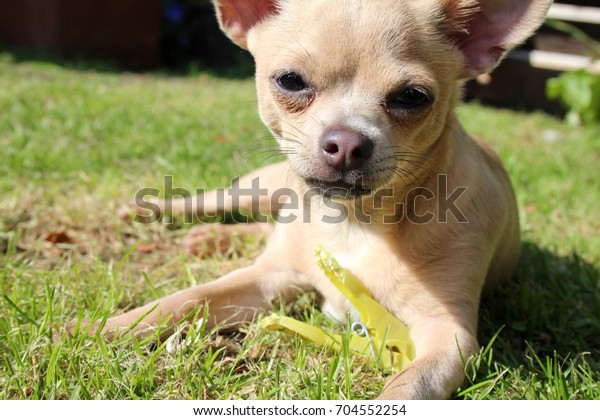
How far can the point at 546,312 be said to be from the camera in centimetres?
277

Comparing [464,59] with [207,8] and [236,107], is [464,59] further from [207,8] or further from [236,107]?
[207,8]

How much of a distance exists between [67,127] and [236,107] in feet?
6.11

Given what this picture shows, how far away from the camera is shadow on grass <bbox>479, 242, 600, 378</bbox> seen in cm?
261

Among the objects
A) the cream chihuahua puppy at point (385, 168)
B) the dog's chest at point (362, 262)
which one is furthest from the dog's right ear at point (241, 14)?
the dog's chest at point (362, 262)

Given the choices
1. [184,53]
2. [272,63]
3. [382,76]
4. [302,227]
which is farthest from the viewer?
[184,53]

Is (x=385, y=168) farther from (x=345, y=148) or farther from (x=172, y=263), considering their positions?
(x=172, y=263)

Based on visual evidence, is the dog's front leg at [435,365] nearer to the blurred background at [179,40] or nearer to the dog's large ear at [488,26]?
the dog's large ear at [488,26]

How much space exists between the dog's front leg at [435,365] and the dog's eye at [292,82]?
3.32ft

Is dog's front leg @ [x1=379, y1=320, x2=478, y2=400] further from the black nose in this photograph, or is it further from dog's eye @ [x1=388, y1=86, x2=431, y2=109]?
dog's eye @ [x1=388, y1=86, x2=431, y2=109]

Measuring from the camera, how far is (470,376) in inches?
88.9

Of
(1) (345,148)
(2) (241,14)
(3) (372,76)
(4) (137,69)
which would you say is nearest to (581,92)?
(2) (241,14)

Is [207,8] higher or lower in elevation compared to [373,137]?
lower

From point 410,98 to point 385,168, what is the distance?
0.28 metres
